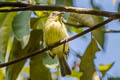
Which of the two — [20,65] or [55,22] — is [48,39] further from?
[20,65]

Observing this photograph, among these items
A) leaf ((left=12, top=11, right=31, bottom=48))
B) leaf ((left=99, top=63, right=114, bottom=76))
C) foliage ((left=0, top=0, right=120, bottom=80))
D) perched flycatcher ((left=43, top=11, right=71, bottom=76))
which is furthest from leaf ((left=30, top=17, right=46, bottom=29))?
leaf ((left=99, top=63, right=114, bottom=76))

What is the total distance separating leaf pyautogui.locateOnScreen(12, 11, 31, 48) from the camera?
1733mm

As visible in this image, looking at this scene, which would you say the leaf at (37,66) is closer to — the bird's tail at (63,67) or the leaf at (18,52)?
the leaf at (18,52)

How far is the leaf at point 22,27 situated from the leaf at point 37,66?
0.33 metres

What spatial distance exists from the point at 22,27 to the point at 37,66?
0.45 m

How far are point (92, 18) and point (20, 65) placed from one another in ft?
1.75

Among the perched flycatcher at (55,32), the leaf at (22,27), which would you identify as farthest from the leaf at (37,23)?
the leaf at (22,27)

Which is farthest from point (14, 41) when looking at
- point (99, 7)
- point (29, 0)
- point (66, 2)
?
point (99, 7)

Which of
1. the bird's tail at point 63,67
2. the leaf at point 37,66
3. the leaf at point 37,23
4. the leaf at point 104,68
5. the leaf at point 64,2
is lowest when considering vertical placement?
the bird's tail at point 63,67

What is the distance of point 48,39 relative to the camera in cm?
252

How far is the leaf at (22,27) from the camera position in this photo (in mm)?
1733

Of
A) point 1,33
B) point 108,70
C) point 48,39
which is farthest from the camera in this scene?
point 48,39

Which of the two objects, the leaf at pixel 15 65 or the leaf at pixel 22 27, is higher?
the leaf at pixel 22 27

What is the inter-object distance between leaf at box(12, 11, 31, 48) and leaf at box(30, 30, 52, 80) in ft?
Answer: 1.09
